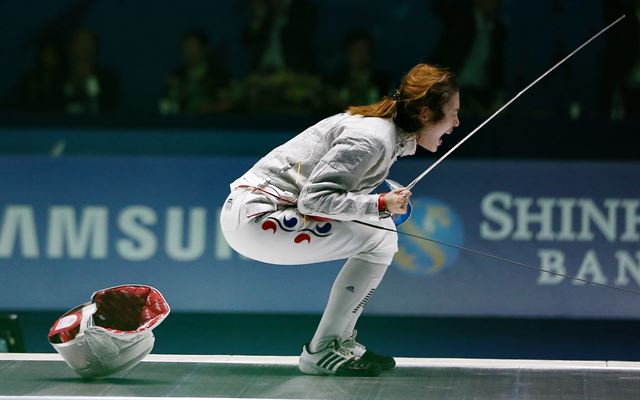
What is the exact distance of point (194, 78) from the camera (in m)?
6.62

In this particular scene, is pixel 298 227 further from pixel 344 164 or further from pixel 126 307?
pixel 126 307

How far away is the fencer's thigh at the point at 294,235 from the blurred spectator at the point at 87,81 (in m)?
2.79

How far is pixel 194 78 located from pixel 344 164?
10.1 feet

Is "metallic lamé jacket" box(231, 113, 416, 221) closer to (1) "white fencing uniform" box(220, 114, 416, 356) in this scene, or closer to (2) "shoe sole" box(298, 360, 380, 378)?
(1) "white fencing uniform" box(220, 114, 416, 356)

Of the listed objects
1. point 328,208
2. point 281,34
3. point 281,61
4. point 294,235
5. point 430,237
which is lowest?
point 430,237

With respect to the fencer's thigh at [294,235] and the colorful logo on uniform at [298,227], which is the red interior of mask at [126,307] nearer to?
the fencer's thigh at [294,235]

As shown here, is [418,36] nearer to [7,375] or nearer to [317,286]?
[317,286]

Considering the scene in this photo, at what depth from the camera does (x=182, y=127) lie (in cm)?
605

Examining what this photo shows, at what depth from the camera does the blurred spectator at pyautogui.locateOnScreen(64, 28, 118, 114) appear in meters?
6.59

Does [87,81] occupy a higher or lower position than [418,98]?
lower

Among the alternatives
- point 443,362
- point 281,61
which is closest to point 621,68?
point 281,61

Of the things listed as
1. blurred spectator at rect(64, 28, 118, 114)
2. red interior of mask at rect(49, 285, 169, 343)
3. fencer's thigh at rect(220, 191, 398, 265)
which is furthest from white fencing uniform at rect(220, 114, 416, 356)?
blurred spectator at rect(64, 28, 118, 114)

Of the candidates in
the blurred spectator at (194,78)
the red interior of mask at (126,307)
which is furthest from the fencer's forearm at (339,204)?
the blurred spectator at (194,78)

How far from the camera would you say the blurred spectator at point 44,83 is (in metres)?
6.58
